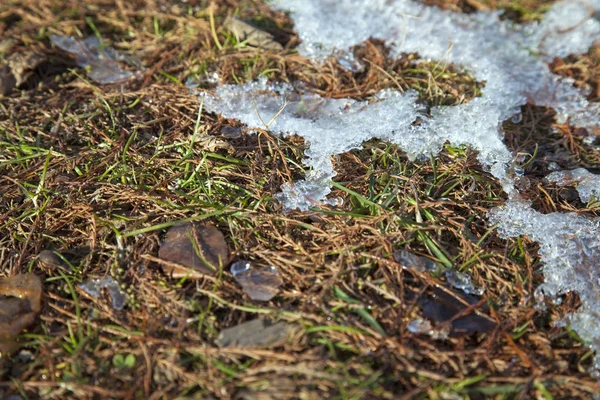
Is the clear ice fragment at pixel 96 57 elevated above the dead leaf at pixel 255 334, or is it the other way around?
the clear ice fragment at pixel 96 57

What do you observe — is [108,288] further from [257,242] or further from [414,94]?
[414,94]

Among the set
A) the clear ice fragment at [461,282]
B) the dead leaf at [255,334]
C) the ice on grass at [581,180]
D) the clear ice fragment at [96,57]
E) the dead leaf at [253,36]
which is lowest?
the dead leaf at [255,334]

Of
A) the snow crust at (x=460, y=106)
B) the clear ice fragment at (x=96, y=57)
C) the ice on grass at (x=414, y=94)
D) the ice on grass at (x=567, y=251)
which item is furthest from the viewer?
the clear ice fragment at (x=96, y=57)

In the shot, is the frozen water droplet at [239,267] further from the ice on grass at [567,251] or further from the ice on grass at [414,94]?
the ice on grass at [567,251]

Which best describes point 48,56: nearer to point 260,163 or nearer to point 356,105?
point 260,163

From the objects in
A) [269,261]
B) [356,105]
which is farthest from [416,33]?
[269,261]

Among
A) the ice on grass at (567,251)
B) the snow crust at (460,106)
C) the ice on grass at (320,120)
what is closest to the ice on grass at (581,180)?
the snow crust at (460,106)
